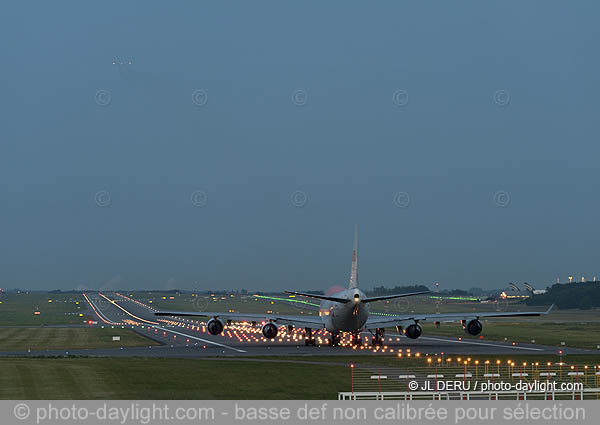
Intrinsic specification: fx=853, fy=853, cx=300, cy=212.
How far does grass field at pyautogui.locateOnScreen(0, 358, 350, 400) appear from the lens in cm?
4334

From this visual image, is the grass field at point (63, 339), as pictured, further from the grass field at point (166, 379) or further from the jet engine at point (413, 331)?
the jet engine at point (413, 331)

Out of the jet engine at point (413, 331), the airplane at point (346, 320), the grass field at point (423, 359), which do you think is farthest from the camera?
the jet engine at point (413, 331)

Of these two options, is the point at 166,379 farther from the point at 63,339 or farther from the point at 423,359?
the point at 63,339

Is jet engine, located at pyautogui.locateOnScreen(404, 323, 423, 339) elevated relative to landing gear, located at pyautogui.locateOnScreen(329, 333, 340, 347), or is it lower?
elevated

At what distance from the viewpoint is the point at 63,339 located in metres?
99.2

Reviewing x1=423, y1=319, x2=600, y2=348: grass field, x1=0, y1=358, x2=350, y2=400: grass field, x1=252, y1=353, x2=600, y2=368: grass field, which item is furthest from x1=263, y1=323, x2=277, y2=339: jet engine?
x1=423, y1=319, x2=600, y2=348: grass field

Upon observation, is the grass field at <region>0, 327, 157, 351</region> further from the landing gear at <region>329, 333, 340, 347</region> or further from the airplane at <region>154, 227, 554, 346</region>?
the landing gear at <region>329, 333, 340, 347</region>

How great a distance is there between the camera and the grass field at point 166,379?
4334 cm

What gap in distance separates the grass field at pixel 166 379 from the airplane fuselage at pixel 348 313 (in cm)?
1949

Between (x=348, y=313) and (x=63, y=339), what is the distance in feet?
120

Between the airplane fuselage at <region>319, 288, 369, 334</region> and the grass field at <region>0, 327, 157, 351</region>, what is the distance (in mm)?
20005

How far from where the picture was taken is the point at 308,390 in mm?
45719

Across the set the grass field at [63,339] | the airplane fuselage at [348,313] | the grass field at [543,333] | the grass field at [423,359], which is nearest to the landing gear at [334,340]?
the airplane fuselage at [348,313]

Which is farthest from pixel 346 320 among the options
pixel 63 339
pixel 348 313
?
pixel 63 339
